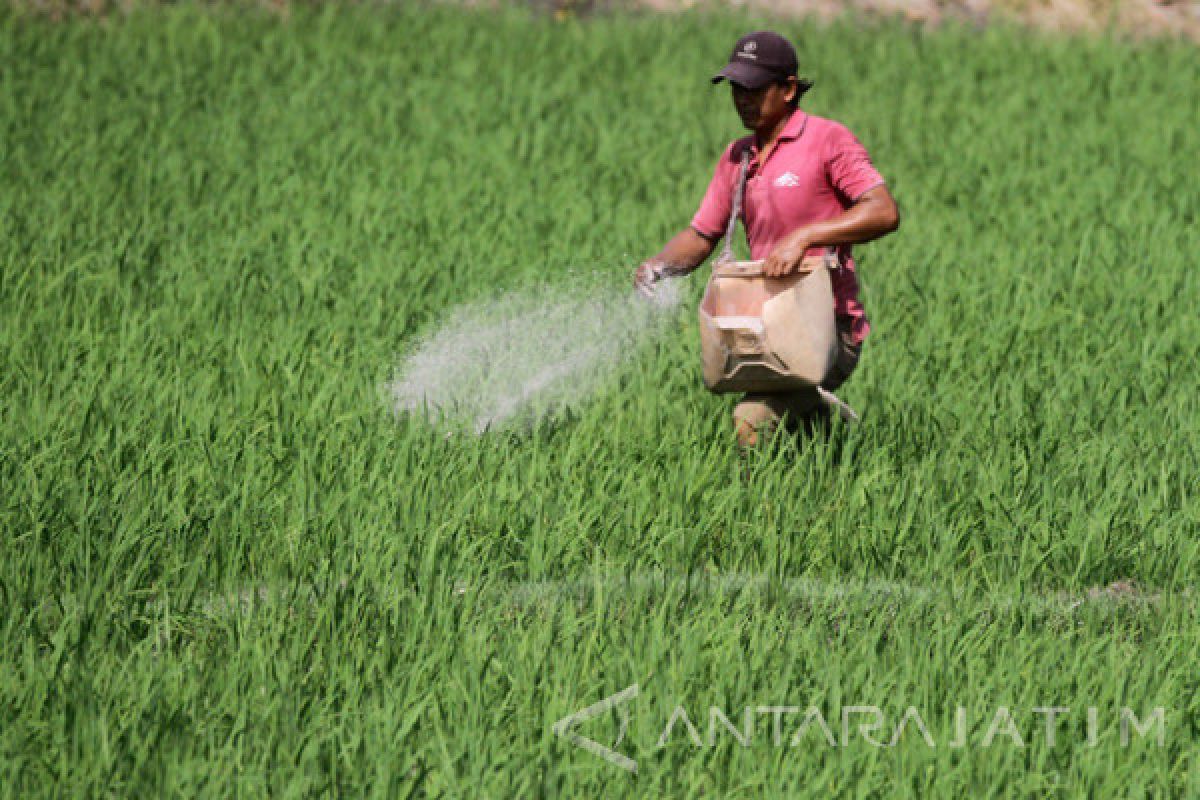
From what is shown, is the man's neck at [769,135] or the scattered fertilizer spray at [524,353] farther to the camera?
the scattered fertilizer spray at [524,353]

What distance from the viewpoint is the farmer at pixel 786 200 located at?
3982mm

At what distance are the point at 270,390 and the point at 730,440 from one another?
131 cm

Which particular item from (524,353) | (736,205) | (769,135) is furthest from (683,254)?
(524,353)

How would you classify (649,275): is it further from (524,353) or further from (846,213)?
(524,353)

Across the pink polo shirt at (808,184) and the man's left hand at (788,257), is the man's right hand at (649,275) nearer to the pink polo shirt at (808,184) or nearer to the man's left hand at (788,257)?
the pink polo shirt at (808,184)

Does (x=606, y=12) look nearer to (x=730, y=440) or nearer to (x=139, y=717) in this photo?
(x=730, y=440)

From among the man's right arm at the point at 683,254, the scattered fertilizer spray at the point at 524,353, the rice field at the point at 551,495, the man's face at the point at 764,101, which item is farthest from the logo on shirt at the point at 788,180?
the rice field at the point at 551,495

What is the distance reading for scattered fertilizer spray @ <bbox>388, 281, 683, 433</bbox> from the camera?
484cm

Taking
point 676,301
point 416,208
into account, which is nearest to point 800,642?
point 676,301

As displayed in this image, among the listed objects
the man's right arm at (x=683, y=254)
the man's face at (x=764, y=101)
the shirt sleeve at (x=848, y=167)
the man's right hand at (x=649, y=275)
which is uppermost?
the man's face at (x=764, y=101)

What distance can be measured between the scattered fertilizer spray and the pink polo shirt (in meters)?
0.42

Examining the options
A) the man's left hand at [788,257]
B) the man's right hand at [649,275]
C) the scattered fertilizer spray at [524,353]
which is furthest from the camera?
the scattered fertilizer spray at [524,353]

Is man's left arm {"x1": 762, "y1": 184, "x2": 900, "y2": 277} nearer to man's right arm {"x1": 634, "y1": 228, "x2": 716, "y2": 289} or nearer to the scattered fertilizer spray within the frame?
man's right arm {"x1": 634, "y1": 228, "x2": 716, "y2": 289}

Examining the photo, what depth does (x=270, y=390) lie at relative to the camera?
4.81 metres
